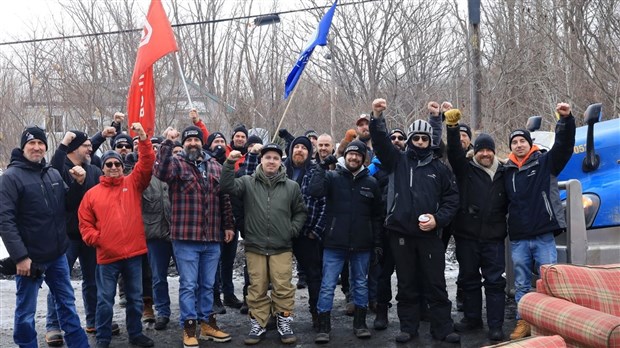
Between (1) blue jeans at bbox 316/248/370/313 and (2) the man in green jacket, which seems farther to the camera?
(1) blue jeans at bbox 316/248/370/313

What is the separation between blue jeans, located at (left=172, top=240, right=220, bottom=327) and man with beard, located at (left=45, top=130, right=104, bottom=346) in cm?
103

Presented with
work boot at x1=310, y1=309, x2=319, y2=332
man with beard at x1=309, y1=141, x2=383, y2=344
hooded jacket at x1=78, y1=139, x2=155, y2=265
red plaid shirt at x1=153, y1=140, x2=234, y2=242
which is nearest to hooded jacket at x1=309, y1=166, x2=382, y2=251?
man with beard at x1=309, y1=141, x2=383, y2=344

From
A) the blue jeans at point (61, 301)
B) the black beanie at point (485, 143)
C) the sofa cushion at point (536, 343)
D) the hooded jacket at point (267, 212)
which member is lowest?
the blue jeans at point (61, 301)

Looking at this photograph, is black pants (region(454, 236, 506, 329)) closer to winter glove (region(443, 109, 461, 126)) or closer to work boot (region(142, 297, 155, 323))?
winter glove (region(443, 109, 461, 126))

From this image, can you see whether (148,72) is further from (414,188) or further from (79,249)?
(414,188)

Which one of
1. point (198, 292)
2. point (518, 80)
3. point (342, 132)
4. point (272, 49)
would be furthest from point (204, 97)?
point (198, 292)

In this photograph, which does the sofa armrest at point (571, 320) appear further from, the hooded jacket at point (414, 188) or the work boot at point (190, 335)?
the work boot at point (190, 335)

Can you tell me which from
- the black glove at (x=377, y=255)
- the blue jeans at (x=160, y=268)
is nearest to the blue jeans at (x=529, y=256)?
the black glove at (x=377, y=255)

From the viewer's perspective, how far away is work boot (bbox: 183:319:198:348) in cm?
602

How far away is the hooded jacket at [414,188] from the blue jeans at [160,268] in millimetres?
2418

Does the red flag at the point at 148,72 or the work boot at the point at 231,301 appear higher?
the red flag at the point at 148,72

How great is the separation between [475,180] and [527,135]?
26.3 inches

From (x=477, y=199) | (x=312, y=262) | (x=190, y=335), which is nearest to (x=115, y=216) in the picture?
(x=190, y=335)

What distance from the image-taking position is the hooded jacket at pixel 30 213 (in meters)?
5.17
